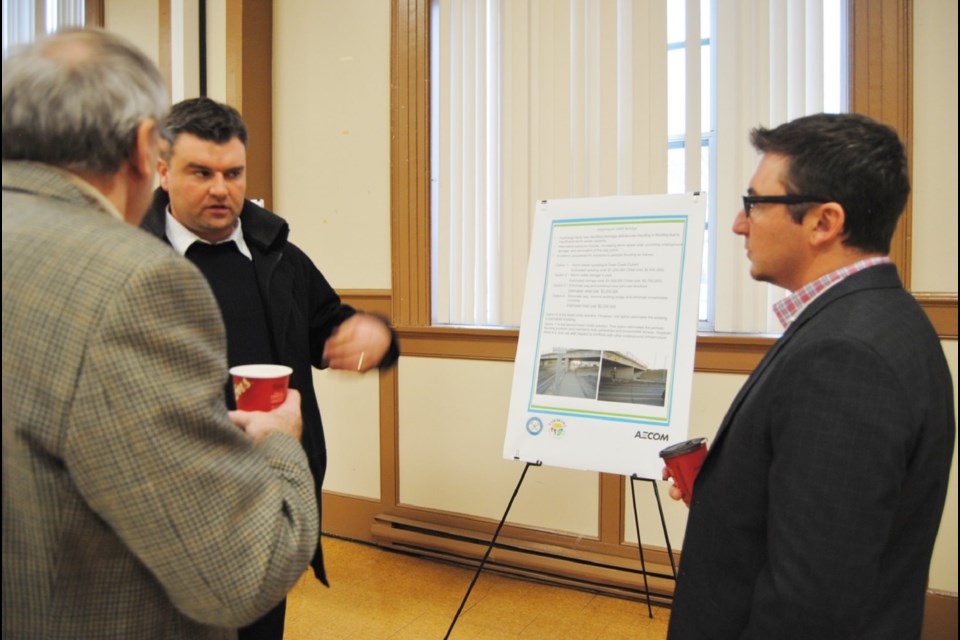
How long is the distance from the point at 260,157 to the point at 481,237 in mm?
1349

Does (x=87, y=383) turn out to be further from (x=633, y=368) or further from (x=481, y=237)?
(x=481, y=237)

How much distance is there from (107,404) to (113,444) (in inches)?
1.7

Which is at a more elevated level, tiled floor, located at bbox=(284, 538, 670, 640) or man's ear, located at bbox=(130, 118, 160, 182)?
man's ear, located at bbox=(130, 118, 160, 182)

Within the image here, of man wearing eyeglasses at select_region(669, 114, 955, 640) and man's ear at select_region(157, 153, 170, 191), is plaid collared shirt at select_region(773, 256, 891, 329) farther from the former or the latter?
man's ear at select_region(157, 153, 170, 191)

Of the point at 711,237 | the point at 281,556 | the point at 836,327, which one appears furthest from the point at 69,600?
the point at 711,237

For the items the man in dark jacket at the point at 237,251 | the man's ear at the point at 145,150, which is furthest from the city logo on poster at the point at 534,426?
the man's ear at the point at 145,150

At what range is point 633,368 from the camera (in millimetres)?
2160

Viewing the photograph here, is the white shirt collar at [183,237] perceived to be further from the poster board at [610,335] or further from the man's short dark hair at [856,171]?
the man's short dark hair at [856,171]

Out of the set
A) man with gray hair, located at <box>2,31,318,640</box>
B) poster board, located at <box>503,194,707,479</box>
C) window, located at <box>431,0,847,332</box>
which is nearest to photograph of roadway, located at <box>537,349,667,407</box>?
poster board, located at <box>503,194,707,479</box>

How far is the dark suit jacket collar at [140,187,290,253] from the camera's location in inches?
68.8

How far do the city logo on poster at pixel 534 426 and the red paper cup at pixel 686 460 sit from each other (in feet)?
3.06

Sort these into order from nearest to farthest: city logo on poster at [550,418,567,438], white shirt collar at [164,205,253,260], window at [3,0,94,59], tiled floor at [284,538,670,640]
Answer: white shirt collar at [164,205,253,260]
city logo on poster at [550,418,567,438]
tiled floor at [284,538,670,640]
window at [3,0,94,59]

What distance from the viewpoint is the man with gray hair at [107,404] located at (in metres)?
0.73

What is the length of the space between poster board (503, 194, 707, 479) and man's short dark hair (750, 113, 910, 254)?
0.95 metres
